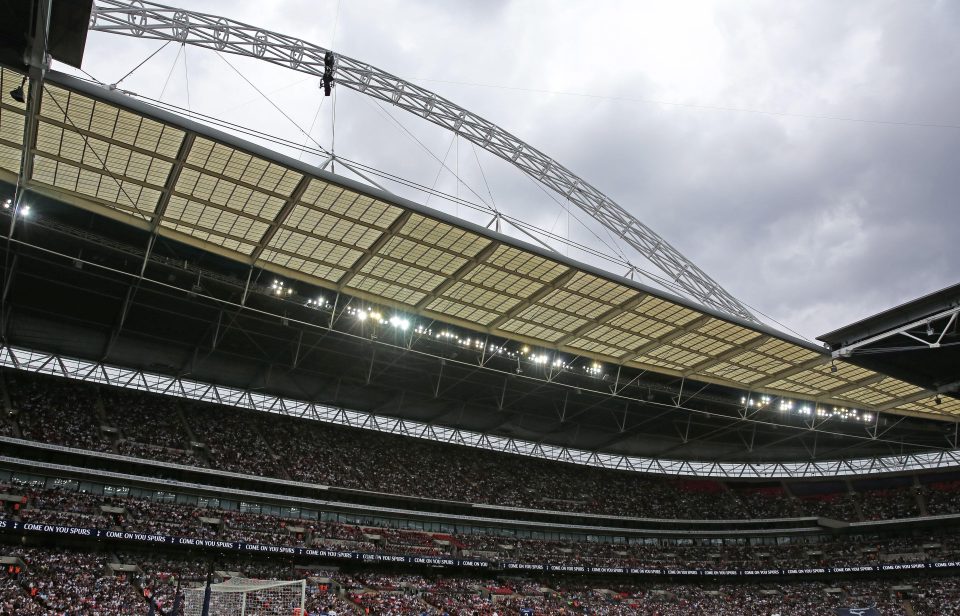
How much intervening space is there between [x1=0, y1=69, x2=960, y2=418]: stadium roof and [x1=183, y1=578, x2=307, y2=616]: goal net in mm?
15646

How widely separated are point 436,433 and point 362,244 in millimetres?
30905

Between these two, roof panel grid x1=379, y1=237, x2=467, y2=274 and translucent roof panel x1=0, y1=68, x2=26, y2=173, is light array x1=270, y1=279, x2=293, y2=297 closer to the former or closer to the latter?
roof panel grid x1=379, y1=237, x2=467, y2=274

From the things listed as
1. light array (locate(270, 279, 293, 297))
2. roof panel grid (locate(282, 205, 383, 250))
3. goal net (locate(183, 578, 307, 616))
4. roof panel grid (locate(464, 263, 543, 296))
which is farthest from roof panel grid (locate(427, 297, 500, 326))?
goal net (locate(183, 578, 307, 616))

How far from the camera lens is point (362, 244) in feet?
117

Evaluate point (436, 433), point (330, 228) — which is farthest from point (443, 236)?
point (436, 433)

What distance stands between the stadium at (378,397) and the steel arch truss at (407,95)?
18 centimetres

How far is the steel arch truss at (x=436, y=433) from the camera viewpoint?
4753cm

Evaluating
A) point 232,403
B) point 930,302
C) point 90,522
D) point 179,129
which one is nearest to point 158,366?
point 232,403

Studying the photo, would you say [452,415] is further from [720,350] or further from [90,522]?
[90,522]

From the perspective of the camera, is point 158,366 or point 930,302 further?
point 158,366

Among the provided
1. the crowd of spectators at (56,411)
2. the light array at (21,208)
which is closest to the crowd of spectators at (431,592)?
the crowd of spectators at (56,411)

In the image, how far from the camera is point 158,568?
3947cm

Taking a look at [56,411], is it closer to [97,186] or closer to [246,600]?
[97,186]

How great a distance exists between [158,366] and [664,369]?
3501cm
